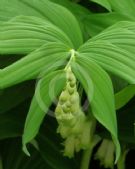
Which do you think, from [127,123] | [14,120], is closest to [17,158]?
[14,120]

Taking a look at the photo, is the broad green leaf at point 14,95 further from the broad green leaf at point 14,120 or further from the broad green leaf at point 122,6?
the broad green leaf at point 122,6

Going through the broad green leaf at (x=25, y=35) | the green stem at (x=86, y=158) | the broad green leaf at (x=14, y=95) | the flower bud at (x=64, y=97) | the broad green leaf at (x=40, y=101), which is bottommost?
the green stem at (x=86, y=158)

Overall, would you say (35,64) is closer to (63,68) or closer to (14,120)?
(63,68)

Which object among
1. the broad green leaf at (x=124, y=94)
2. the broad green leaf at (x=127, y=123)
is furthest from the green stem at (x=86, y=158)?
the broad green leaf at (x=124, y=94)

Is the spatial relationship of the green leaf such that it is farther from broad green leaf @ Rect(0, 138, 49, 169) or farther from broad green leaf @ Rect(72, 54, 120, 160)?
broad green leaf @ Rect(0, 138, 49, 169)

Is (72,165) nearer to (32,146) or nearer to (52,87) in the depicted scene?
(32,146)

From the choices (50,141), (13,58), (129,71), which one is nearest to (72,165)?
(50,141)

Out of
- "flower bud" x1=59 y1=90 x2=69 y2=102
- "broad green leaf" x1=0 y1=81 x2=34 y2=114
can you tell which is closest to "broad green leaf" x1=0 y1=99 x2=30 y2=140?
"broad green leaf" x1=0 y1=81 x2=34 y2=114
